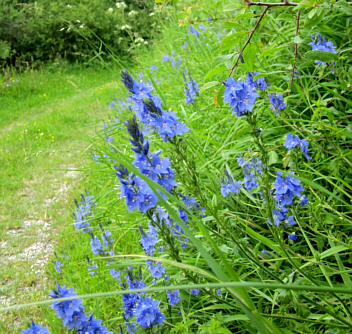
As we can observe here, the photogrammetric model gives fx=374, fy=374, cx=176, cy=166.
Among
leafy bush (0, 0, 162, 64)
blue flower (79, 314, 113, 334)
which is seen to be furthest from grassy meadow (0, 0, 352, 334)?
leafy bush (0, 0, 162, 64)

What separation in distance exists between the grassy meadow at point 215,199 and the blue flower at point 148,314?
0.02 metres

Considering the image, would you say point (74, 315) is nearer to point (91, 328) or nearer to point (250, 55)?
point (91, 328)

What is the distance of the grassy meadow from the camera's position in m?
1.44

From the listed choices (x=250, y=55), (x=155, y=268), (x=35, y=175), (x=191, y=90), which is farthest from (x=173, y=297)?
(x=35, y=175)

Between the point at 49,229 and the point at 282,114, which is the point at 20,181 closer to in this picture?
the point at 49,229

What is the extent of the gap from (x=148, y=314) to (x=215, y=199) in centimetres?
58

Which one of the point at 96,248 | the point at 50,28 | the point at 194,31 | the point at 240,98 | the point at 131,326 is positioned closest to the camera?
the point at 240,98

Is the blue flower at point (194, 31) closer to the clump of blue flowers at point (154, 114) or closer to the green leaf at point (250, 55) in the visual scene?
the green leaf at point (250, 55)

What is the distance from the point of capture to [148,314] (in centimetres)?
161

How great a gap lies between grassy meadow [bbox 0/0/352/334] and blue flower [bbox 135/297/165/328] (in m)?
0.02

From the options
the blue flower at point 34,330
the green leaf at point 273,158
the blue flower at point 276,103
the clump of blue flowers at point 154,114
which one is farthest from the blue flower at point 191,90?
the blue flower at point 34,330

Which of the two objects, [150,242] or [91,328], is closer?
[91,328]

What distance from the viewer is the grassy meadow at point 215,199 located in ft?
4.72

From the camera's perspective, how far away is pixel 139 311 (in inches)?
62.6
